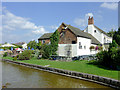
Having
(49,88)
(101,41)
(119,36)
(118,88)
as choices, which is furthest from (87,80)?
(119,36)

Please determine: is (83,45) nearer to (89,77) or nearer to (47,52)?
(47,52)

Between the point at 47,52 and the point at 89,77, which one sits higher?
the point at 47,52

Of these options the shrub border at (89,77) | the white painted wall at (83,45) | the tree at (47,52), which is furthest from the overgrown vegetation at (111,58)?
the tree at (47,52)

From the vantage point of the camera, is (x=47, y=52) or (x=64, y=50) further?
(x=64, y=50)

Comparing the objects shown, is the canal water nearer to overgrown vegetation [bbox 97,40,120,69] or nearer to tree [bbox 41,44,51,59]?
overgrown vegetation [bbox 97,40,120,69]

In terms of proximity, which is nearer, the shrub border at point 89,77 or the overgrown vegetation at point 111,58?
the shrub border at point 89,77

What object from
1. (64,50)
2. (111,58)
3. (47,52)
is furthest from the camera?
(64,50)

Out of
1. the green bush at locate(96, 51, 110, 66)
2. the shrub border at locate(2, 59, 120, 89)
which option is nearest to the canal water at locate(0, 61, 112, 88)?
the shrub border at locate(2, 59, 120, 89)

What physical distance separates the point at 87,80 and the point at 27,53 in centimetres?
1430

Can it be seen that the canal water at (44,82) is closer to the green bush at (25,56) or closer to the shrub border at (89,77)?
the shrub border at (89,77)

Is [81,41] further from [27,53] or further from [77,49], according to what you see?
[27,53]

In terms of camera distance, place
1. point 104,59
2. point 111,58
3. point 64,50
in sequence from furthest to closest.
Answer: point 64,50
point 104,59
point 111,58

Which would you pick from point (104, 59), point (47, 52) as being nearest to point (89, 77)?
point (104, 59)

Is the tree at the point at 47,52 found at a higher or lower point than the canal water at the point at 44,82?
higher
